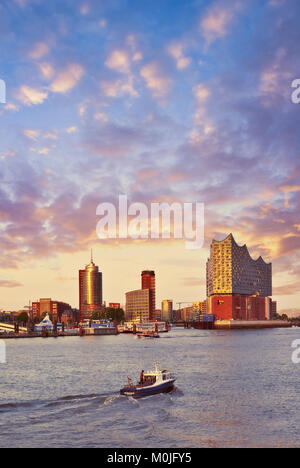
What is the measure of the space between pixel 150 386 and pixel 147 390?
2.50ft

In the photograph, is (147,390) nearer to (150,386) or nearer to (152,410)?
(150,386)

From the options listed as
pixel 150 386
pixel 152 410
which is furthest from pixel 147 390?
pixel 152 410

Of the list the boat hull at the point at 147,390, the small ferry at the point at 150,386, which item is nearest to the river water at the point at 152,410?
the boat hull at the point at 147,390

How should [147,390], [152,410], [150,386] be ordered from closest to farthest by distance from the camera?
[152,410] < [147,390] < [150,386]

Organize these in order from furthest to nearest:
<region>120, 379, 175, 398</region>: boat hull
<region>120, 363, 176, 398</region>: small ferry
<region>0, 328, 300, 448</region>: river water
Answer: <region>120, 363, 176, 398</region>: small ferry → <region>120, 379, 175, 398</region>: boat hull → <region>0, 328, 300, 448</region>: river water

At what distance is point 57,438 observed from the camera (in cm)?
3506

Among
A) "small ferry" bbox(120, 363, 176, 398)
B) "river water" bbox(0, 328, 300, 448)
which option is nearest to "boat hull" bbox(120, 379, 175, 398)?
"small ferry" bbox(120, 363, 176, 398)

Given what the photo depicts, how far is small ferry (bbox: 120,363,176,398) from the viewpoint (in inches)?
1975

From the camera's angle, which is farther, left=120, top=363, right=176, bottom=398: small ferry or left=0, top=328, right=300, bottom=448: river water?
left=120, top=363, right=176, bottom=398: small ferry

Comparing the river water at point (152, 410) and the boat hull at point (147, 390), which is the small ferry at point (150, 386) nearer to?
the boat hull at point (147, 390)

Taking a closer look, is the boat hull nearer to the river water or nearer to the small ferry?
the small ferry

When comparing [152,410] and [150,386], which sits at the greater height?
[150,386]

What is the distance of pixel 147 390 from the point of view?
52000 millimetres
